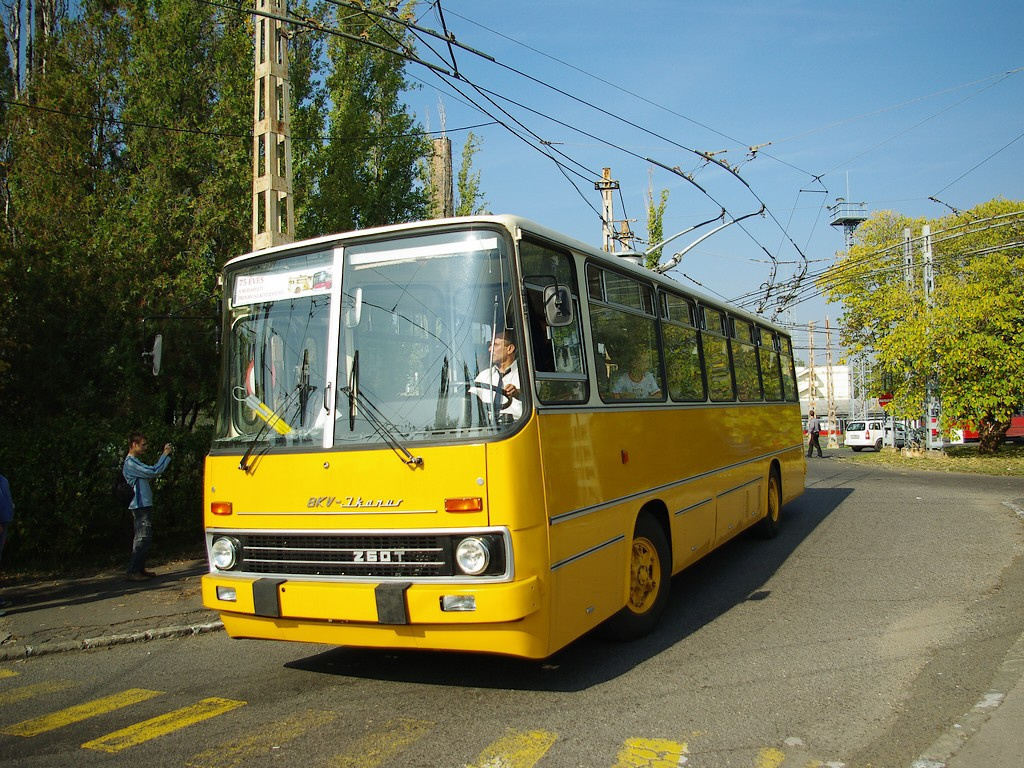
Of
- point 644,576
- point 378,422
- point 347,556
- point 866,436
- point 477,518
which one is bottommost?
point 644,576

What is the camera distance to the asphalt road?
453 centimetres

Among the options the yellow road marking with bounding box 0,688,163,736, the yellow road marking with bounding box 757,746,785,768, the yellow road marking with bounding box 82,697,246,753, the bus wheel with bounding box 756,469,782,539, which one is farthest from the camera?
the bus wheel with bounding box 756,469,782,539

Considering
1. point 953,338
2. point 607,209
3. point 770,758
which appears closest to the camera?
point 770,758

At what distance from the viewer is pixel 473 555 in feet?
16.1

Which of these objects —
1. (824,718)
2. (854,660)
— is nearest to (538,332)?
(824,718)

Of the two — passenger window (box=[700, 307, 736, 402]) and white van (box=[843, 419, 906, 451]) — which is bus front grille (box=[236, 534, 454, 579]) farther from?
white van (box=[843, 419, 906, 451])

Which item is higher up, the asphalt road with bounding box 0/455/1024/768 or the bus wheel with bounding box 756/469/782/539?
the bus wheel with bounding box 756/469/782/539

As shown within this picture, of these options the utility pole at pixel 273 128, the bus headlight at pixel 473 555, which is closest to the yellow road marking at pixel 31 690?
the bus headlight at pixel 473 555

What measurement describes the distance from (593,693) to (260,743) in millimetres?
2030

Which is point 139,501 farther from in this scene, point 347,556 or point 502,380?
point 502,380

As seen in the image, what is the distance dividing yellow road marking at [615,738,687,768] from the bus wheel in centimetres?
762

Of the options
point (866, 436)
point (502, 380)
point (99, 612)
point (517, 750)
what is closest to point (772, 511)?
point (502, 380)

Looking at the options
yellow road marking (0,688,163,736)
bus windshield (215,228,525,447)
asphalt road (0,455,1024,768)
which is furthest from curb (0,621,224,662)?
bus windshield (215,228,525,447)

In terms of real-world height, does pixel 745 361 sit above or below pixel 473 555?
above
